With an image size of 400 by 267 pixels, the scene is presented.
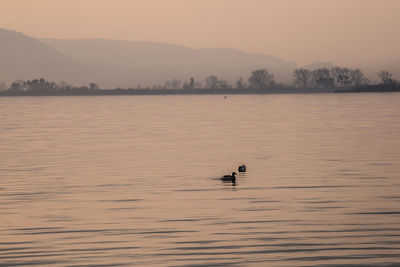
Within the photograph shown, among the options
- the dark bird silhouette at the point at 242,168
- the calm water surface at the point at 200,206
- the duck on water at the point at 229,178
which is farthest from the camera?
the dark bird silhouette at the point at 242,168

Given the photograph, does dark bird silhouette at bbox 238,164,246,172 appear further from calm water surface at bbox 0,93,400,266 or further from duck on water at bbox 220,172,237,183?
duck on water at bbox 220,172,237,183

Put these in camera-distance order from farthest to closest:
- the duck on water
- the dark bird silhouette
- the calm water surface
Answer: the dark bird silhouette → the duck on water → the calm water surface

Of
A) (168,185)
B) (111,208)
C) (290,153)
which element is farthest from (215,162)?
(111,208)

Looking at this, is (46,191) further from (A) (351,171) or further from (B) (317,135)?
(B) (317,135)

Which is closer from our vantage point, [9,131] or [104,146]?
[104,146]

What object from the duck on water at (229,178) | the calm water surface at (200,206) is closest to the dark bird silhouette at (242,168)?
the calm water surface at (200,206)

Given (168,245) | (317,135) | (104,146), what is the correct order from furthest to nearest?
(317,135) → (104,146) → (168,245)

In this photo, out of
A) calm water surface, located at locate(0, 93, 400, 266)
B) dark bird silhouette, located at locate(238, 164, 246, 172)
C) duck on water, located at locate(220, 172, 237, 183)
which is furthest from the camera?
dark bird silhouette, located at locate(238, 164, 246, 172)

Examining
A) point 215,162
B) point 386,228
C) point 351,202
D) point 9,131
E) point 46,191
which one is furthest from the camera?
point 9,131

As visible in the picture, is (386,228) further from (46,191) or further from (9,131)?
(9,131)

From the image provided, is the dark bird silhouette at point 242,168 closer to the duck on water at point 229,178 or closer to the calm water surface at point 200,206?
the calm water surface at point 200,206

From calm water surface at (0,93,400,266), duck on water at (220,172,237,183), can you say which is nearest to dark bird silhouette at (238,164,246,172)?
calm water surface at (0,93,400,266)

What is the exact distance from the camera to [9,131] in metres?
93.5

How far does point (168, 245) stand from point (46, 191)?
577 inches
